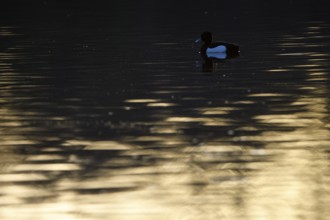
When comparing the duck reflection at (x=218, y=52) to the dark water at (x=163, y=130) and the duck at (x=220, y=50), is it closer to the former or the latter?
the duck at (x=220, y=50)

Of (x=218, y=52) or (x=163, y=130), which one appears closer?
(x=163, y=130)

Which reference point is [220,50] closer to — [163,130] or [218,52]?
[218,52]

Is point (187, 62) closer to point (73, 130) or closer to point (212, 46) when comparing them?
point (212, 46)

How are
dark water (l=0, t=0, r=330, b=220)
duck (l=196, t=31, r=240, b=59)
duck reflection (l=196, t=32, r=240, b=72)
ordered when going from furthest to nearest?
duck (l=196, t=31, r=240, b=59) → duck reflection (l=196, t=32, r=240, b=72) → dark water (l=0, t=0, r=330, b=220)

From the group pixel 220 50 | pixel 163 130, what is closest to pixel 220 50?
pixel 220 50

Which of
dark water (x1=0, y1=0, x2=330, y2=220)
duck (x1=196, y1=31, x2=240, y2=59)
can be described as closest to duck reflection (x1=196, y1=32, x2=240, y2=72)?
duck (x1=196, y1=31, x2=240, y2=59)

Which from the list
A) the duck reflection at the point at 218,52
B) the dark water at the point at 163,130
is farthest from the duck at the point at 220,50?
the dark water at the point at 163,130

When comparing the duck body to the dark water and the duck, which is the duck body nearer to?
the duck

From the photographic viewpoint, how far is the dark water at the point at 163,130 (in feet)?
42.7

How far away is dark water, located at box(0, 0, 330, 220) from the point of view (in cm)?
1301

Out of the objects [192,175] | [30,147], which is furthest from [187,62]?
[192,175]

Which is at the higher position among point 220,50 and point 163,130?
point 163,130

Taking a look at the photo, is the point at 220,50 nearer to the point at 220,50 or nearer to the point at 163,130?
the point at 220,50

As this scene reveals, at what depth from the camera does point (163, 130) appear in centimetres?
1809
